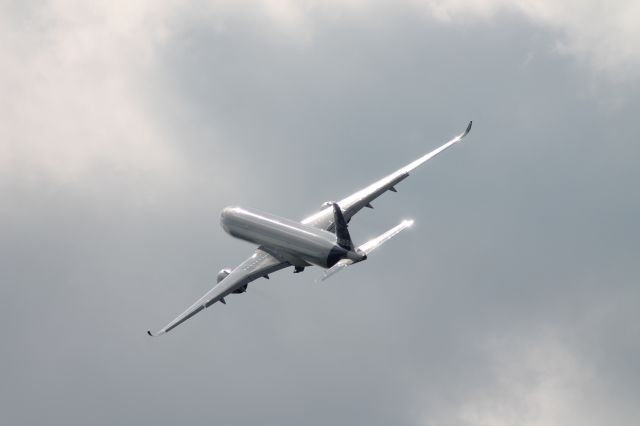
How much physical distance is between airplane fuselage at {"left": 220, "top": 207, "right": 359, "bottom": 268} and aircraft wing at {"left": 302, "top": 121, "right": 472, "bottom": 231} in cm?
959

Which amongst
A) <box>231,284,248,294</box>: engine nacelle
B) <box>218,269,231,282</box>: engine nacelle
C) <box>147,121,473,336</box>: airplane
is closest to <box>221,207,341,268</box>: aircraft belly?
<box>147,121,473,336</box>: airplane

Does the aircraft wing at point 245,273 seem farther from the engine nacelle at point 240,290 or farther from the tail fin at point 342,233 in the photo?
the tail fin at point 342,233

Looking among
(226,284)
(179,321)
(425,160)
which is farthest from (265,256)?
(425,160)

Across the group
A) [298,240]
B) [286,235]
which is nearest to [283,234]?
[286,235]

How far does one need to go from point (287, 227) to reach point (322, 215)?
1304 centimetres

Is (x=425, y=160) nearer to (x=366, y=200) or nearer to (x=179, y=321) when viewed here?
(x=366, y=200)

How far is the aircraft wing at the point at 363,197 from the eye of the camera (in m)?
166

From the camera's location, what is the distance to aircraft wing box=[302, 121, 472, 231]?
16575cm

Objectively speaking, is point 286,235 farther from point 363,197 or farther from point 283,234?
point 363,197

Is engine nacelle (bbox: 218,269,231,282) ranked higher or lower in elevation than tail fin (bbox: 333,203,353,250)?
lower

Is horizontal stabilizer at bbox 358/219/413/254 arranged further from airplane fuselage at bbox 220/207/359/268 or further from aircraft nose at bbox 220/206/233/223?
aircraft nose at bbox 220/206/233/223

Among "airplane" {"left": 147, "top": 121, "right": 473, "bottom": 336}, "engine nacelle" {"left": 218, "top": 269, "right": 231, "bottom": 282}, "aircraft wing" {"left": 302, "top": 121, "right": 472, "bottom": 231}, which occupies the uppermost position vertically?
"aircraft wing" {"left": 302, "top": 121, "right": 472, "bottom": 231}

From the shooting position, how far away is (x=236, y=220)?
165m

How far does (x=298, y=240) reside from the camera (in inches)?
6043
